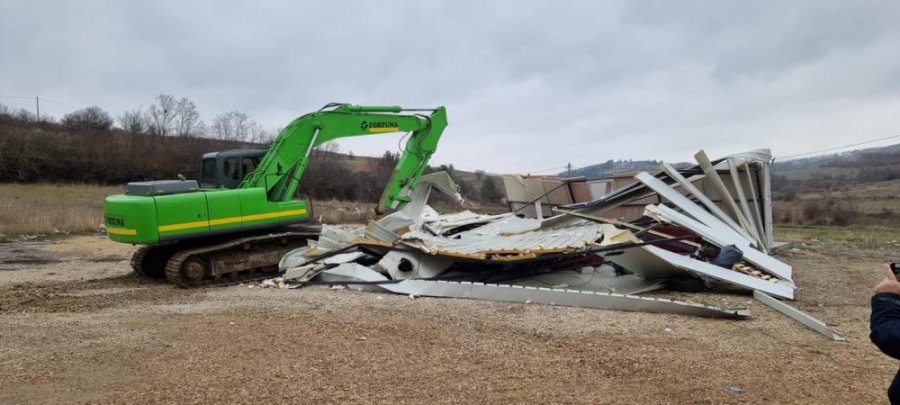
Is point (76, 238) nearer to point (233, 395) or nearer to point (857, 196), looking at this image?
point (233, 395)

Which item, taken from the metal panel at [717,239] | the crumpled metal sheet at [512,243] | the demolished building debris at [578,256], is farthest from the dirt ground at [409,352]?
the crumpled metal sheet at [512,243]

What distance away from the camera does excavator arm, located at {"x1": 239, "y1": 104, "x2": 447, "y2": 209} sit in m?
10.6

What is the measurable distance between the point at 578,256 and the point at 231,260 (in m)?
5.66

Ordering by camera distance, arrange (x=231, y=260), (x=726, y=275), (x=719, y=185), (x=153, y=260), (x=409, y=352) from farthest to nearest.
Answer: (x=719, y=185) < (x=153, y=260) < (x=231, y=260) < (x=726, y=275) < (x=409, y=352)

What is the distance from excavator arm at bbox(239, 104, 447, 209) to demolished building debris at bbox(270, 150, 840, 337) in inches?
17.3

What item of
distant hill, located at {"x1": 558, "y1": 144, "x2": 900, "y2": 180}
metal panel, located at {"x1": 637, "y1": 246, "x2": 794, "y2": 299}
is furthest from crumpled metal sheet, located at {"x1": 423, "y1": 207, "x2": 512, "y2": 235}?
distant hill, located at {"x1": 558, "y1": 144, "x2": 900, "y2": 180}

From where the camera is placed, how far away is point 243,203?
9.87 m

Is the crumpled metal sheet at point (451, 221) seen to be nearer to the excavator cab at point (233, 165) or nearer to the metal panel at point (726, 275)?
the excavator cab at point (233, 165)

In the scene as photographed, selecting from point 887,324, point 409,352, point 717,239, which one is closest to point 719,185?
point 717,239

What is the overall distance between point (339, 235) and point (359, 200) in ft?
87.8

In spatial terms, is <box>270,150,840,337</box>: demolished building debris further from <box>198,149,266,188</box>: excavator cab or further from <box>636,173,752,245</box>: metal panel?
<box>198,149,266,188</box>: excavator cab

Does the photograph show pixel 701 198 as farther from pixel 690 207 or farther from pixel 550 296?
pixel 550 296

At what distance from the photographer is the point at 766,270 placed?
30.0ft

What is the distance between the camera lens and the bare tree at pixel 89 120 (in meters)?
47.0
